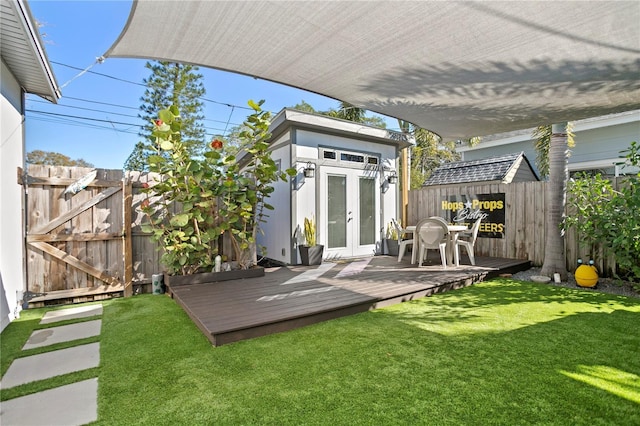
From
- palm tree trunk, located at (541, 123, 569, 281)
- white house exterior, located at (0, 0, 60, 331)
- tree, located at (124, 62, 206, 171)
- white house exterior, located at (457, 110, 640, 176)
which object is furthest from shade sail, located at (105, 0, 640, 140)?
tree, located at (124, 62, 206, 171)

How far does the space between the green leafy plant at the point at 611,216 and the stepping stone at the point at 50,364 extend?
257 inches

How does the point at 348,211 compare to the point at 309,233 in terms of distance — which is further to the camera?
the point at 348,211

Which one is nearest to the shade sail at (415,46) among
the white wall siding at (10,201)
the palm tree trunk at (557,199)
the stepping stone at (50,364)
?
the palm tree trunk at (557,199)

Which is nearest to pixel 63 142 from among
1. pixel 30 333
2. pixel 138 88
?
pixel 138 88

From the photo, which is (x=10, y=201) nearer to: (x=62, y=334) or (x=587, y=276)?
(x=62, y=334)

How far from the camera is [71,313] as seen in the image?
13.3 ft

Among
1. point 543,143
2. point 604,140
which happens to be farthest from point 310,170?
point 604,140

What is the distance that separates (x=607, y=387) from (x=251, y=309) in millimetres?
3022

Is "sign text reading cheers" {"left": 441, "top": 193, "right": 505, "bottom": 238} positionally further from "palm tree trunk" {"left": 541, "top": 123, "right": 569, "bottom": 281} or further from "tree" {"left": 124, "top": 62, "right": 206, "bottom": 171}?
"tree" {"left": 124, "top": 62, "right": 206, "bottom": 171}

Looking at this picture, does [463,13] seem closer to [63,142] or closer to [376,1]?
[376,1]

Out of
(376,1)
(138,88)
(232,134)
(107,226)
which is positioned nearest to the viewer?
(376,1)

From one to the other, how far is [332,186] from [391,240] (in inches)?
79.2

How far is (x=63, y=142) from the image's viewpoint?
18.5 meters

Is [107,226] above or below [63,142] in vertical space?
below
